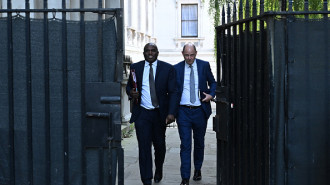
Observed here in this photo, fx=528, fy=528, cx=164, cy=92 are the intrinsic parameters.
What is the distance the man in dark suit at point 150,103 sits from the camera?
24.7ft

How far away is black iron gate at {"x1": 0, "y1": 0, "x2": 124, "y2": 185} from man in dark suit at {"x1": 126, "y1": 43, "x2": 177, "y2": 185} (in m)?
2.33

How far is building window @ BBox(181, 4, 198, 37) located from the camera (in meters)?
30.0

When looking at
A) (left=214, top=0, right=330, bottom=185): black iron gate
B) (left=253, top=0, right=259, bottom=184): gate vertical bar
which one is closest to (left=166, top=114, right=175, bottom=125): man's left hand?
(left=253, top=0, right=259, bottom=184): gate vertical bar

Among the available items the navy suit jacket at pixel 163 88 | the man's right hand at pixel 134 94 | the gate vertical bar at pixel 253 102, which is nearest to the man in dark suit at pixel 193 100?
the navy suit jacket at pixel 163 88

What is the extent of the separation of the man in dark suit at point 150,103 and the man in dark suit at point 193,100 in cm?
35

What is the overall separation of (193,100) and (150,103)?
0.77 meters

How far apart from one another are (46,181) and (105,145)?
0.70 metres

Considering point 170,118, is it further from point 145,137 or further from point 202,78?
point 202,78

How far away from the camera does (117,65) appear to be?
199 inches

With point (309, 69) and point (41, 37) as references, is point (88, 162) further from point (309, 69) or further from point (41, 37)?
point (309, 69)

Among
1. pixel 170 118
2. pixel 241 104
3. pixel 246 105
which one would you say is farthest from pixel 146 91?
pixel 246 105

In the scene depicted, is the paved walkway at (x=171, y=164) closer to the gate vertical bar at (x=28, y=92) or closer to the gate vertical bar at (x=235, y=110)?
the gate vertical bar at (x=235, y=110)

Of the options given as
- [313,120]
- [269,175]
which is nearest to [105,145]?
[269,175]

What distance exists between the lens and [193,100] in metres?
8.02
